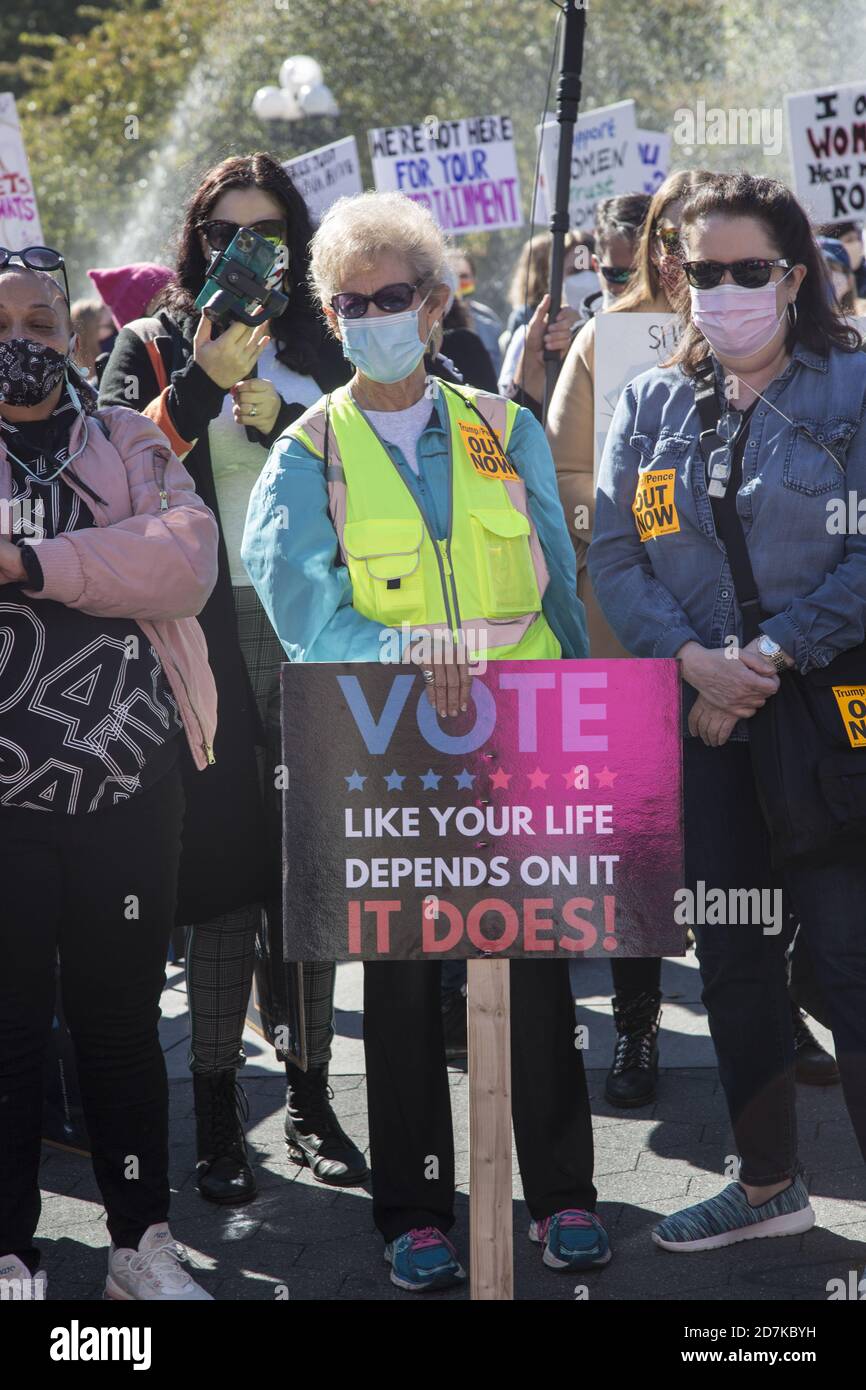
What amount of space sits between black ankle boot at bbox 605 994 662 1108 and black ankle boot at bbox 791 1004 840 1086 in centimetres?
39

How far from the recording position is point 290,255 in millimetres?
4160

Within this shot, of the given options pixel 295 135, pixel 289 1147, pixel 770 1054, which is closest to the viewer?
pixel 770 1054

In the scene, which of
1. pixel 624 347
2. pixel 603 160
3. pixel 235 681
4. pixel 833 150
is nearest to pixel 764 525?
pixel 624 347

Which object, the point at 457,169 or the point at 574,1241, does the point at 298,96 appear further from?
the point at 574,1241

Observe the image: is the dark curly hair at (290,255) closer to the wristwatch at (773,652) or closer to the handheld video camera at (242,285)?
the handheld video camera at (242,285)

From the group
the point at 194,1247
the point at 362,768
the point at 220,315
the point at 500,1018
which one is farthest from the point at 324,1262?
the point at 220,315

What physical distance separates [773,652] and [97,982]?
152cm

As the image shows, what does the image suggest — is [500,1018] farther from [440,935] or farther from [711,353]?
[711,353]

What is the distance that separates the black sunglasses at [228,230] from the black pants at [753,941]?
165cm

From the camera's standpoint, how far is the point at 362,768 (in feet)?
9.77

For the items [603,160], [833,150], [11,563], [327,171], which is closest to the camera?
[11,563]

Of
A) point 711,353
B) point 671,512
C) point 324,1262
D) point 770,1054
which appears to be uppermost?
point 711,353

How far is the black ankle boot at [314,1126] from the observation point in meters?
4.18

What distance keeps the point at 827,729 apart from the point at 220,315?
5.51 ft
